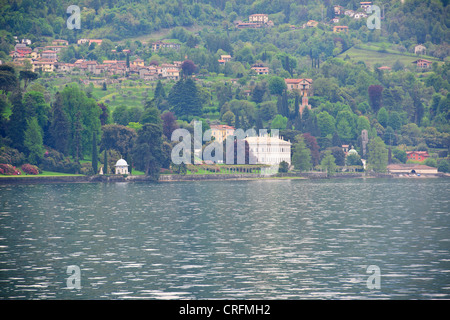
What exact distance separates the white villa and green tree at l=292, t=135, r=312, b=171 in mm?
9167

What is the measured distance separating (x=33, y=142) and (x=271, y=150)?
188 ft

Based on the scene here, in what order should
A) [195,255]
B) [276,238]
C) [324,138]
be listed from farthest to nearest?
[324,138] < [276,238] < [195,255]

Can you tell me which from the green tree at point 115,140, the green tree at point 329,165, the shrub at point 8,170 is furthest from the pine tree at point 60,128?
the green tree at point 329,165

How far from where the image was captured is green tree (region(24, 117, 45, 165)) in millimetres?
127438

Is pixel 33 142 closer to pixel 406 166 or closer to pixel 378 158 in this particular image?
pixel 378 158

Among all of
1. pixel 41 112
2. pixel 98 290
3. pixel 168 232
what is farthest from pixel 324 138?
pixel 98 290

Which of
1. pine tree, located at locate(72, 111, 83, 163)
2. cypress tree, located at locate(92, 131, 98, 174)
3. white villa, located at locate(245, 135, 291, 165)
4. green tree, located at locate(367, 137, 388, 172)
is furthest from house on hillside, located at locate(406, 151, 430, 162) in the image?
pine tree, located at locate(72, 111, 83, 163)

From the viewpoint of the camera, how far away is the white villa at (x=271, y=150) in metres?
167

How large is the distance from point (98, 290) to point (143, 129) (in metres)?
103

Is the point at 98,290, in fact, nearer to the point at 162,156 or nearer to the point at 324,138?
the point at 162,156

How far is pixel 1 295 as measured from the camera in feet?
104

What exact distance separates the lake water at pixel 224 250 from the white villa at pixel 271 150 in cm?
8957

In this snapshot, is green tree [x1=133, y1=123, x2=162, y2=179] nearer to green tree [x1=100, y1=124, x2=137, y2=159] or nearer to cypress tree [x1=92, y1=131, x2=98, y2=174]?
green tree [x1=100, y1=124, x2=137, y2=159]
